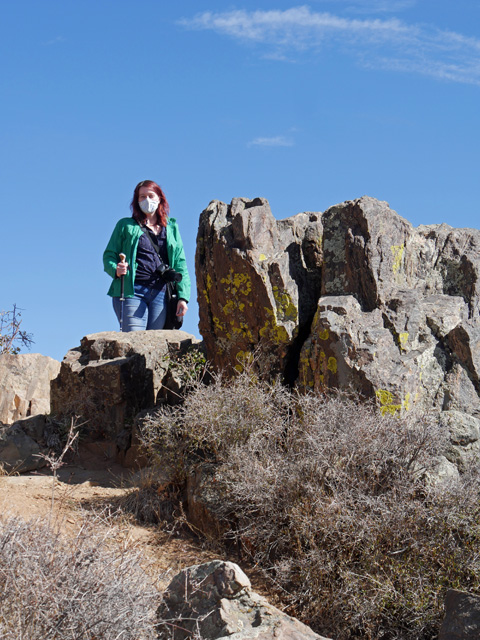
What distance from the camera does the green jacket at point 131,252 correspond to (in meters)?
9.07

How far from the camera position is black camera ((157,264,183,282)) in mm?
9156

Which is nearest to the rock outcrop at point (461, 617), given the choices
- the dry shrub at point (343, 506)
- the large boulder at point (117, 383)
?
the dry shrub at point (343, 506)

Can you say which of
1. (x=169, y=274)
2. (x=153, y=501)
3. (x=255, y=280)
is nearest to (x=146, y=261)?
(x=169, y=274)

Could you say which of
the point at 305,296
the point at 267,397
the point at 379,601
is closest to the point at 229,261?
the point at 305,296

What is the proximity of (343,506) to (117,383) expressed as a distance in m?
3.96

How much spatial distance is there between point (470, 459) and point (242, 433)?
5.98ft

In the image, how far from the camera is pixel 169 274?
9.17m

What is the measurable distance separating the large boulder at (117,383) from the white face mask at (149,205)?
1597 mm

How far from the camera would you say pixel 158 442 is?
661 centimetres

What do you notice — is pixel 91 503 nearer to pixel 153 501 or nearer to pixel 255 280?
pixel 153 501

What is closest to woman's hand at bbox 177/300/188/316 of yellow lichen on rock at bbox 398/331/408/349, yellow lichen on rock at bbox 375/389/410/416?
yellow lichen on rock at bbox 398/331/408/349

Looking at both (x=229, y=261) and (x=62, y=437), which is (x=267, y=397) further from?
(x=62, y=437)

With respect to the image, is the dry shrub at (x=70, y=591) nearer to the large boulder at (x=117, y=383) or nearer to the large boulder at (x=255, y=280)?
the large boulder at (x=255, y=280)

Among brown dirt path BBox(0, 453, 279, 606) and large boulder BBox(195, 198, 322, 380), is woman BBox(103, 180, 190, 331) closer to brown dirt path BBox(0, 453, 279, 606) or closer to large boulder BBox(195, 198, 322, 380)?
large boulder BBox(195, 198, 322, 380)
